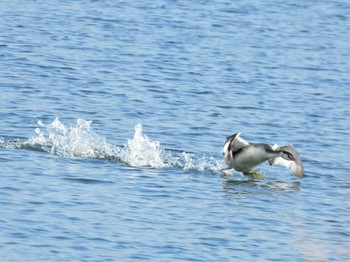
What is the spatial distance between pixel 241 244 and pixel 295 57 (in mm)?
15029

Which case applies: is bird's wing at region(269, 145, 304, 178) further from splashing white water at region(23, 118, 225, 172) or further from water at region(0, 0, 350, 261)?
splashing white water at region(23, 118, 225, 172)

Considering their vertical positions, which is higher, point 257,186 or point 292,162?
point 292,162

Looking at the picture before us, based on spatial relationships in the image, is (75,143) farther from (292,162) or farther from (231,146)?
(292,162)

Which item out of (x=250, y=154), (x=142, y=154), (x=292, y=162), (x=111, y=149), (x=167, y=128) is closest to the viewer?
(x=250, y=154)

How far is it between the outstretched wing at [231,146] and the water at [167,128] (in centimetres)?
43

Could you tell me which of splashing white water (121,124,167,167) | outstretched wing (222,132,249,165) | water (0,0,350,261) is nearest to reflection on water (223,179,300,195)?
water (0,0,350,261)

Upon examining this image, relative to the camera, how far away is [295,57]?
2678 cm

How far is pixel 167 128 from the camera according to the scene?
59.9ft

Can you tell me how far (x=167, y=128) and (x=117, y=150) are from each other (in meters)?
2.23

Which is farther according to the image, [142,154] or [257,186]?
[142,154]

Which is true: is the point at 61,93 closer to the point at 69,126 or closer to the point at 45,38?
the point at 69,126

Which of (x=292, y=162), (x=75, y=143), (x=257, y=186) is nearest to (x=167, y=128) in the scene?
(x=75, y=143)

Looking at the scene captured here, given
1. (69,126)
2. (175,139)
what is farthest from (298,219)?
(69,126)

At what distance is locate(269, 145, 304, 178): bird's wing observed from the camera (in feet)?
50.0
